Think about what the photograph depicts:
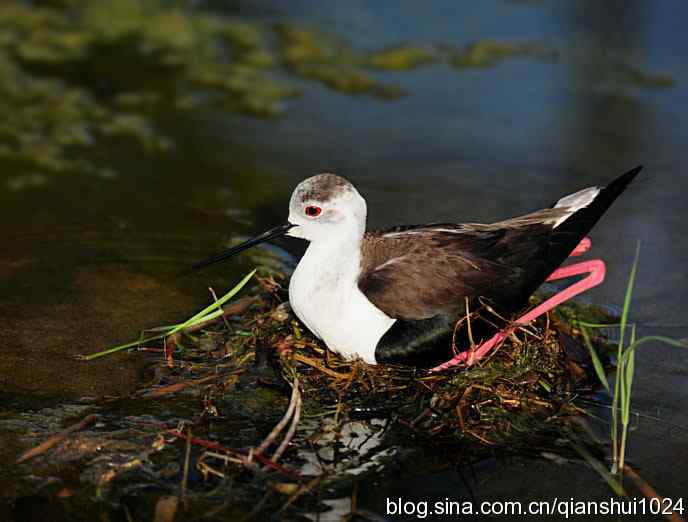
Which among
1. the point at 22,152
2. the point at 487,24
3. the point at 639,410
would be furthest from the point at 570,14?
the point at 639,410

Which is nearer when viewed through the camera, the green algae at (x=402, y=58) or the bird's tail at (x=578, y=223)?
the bird's tail at (x=578, y=223)

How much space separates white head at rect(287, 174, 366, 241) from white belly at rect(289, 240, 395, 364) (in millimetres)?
124

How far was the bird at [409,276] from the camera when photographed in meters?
4.40

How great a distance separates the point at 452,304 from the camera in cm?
444

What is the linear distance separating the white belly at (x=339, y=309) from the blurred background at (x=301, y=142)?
0.78m

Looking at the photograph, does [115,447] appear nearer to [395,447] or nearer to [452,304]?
[395,447]

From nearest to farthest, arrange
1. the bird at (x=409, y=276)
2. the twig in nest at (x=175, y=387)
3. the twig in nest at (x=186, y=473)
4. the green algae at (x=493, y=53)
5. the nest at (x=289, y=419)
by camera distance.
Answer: the twig in nest at (x=186, y=473)
the nest at (x=289, y=419)
the twig in nest at (x=175, y=387)
the bird at (x=409, y=276)
the green algae at (x=493, y=53)

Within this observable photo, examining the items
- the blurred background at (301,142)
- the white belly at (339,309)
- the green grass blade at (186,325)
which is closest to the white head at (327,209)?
the white belly at (339,309)

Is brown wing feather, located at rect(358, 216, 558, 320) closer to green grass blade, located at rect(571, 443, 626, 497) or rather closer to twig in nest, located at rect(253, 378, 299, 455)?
twig in nest, located at rect(253, 378, 299, 455)

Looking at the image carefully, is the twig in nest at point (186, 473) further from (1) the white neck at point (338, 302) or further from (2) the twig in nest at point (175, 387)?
(1) the white neck at point (338, 302)

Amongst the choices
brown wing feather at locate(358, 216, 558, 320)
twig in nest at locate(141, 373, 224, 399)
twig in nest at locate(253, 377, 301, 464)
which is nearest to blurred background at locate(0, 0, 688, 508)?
twig in nest at locate(141, 373, 224, 399)

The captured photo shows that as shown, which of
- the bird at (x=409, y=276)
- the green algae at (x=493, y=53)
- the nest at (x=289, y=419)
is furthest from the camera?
the green algae at (x=493, y=53)

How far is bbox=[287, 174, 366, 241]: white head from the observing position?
14.7ft

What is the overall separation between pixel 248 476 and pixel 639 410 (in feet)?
5.65
